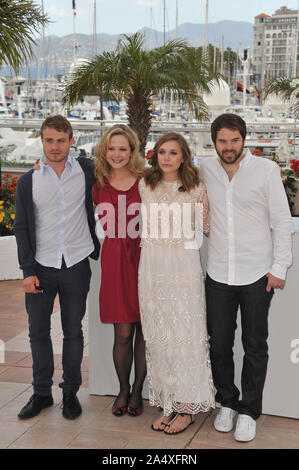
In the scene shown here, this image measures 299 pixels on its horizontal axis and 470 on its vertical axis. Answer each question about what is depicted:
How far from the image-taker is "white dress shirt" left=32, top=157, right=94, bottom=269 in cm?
319

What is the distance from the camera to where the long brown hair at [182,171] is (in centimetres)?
297

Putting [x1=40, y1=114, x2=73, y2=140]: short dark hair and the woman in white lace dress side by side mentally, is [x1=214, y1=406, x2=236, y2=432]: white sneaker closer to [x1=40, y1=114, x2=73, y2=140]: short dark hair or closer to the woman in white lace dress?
the woman in white lace dress

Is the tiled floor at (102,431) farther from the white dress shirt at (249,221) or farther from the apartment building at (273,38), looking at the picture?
the apartment building at (273,38)

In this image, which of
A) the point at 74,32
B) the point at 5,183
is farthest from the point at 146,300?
the point at 74,32

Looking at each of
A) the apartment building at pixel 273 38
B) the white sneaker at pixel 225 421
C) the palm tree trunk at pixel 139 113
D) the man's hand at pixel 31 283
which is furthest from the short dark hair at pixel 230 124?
the apartment building at pixel 273 38

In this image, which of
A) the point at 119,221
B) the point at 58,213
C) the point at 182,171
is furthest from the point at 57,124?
the point at 182,171

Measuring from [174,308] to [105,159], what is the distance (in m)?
0.85

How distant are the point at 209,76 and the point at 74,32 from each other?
18.5 m

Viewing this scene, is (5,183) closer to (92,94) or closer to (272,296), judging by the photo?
(92,94)

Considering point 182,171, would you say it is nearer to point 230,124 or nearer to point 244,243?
point 230,124

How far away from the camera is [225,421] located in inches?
127

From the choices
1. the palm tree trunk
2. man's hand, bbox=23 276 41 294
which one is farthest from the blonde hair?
the palm tree trunk

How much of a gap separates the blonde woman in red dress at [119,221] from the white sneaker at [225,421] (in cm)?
65

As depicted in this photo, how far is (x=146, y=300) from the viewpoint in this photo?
310cm
